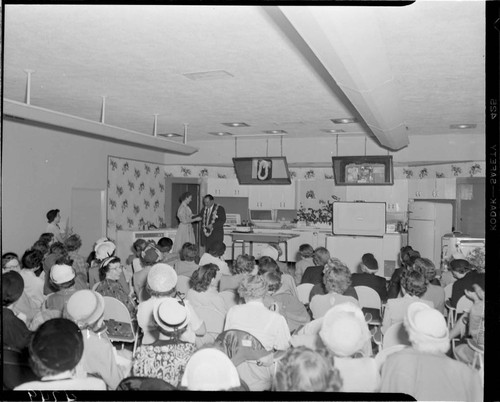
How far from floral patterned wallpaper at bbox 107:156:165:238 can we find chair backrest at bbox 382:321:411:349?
A: 5913 mm

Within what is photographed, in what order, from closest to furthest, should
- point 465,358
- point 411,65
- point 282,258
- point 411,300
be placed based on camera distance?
point 465,358
point 411,300
point 411,65
point 282,258

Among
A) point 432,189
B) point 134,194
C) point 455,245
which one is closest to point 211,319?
point 455,245

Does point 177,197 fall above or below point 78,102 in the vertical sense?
below

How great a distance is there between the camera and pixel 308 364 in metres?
1.86

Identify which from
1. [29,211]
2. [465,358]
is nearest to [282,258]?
[29,211]

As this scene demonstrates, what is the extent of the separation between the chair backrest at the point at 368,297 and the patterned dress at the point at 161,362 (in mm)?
1841

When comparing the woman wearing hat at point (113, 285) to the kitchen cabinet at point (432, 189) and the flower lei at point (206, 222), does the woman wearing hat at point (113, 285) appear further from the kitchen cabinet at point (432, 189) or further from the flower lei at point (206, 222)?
the kitchen cabinet at point (432, 189)

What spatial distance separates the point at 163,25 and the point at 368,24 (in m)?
1.26

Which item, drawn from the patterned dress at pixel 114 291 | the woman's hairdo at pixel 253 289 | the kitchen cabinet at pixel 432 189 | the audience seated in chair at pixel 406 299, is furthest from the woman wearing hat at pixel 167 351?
the kitchen cabinet at pixel 432 189

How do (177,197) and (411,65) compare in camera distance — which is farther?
(177,197)

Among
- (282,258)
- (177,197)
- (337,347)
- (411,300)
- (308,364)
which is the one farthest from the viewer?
(177,197)

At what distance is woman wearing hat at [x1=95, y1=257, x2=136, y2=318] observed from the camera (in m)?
3.60

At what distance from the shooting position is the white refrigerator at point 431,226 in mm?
7773

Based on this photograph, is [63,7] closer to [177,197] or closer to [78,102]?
[78,102]
